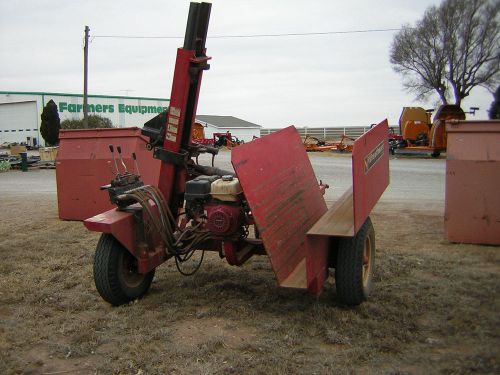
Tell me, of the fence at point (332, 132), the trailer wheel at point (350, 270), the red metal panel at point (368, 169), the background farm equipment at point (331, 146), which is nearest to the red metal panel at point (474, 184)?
the red metal panel at point (368, 169)

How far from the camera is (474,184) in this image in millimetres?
6031

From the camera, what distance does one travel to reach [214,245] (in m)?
4.59

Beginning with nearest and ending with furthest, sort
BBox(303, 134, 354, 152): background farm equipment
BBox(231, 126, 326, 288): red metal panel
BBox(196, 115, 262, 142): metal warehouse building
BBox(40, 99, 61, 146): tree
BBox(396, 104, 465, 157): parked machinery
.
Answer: BBox(231, 126, 326, 288): red metal panel < BBox(396, 104, 465, 157): parked machinery < BBox(303, 134, 354, 152): background farm equipment < BBox(40, 99, 61, 146): tree < BBox(196, 115, 262, 142): metal warehouse building

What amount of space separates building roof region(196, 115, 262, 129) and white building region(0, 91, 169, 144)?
9.08 meters

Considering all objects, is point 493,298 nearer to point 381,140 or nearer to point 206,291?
point 381,140

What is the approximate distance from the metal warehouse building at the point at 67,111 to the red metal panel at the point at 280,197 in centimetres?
4845

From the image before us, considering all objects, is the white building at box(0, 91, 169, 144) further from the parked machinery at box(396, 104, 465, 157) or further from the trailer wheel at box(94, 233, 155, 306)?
the trailer wheel at box(94, 233, 155, 306)

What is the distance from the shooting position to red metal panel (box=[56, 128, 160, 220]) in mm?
8062

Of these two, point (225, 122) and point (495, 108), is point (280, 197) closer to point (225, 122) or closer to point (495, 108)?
point (495, 108)

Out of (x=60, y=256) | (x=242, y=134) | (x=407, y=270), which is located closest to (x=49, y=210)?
(x=60, y=256)

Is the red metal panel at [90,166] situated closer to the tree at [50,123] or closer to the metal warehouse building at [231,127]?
the tree at [50,123]

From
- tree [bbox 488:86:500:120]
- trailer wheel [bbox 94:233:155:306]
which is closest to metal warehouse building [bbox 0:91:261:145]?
tree [bbox 488:86:500:120]

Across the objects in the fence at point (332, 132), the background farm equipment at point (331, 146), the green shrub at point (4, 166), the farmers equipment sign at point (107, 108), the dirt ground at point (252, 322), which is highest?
the farmers equipment sign at point (107, 108)

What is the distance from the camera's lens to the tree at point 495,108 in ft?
16.9
